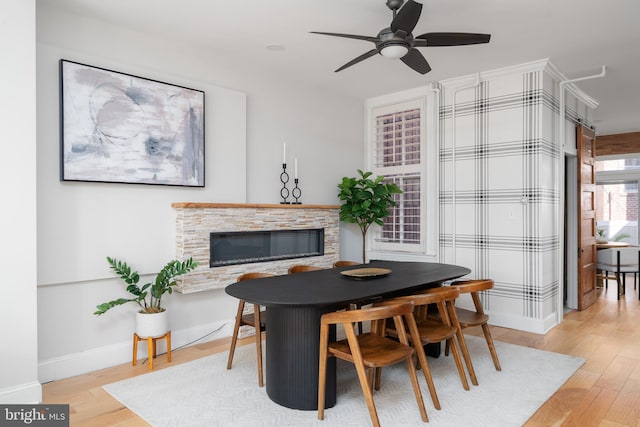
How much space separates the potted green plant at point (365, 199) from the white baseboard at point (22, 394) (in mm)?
3366

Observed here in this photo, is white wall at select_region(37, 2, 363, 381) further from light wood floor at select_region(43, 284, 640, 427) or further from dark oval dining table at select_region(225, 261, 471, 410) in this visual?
dark oval dining table at select_region(225, 261, 471, 410)

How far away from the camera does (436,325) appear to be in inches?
117

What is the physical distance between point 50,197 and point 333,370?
2.34 meters

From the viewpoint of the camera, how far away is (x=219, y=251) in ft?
12.9

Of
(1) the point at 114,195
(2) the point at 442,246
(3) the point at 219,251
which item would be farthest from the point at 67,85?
(2) the point at 442,246

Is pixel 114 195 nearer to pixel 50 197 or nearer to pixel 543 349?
pixel 50 197

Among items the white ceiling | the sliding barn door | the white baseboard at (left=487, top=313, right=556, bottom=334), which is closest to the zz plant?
the white ceiling

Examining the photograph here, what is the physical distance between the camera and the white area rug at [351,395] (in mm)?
2424

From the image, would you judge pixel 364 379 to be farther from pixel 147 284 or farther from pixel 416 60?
pixel 416 60

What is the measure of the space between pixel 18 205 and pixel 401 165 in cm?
409

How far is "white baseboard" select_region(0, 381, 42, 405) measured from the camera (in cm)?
251

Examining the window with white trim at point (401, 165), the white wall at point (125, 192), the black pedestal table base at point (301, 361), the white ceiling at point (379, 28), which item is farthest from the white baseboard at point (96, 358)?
the window with white trim at point (401, 165)

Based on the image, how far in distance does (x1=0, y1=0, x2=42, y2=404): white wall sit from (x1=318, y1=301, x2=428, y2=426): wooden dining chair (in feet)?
6.07

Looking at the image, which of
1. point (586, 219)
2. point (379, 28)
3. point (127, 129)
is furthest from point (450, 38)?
point (586, 219)
